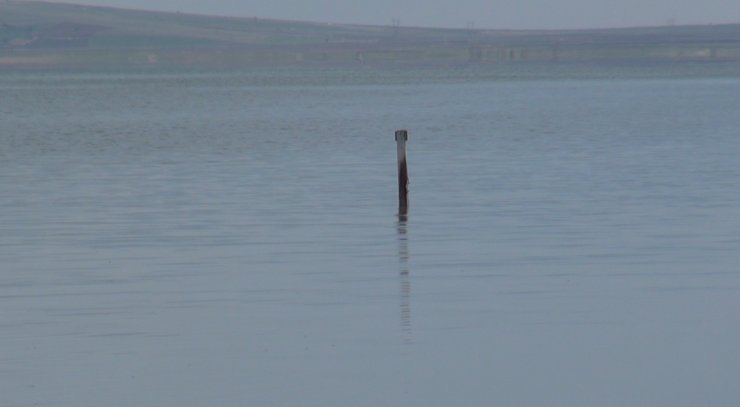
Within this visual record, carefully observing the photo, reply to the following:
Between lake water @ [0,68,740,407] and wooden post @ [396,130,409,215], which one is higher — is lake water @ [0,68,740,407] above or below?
below

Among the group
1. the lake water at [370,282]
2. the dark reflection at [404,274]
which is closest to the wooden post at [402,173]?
the lake water at [370,282]

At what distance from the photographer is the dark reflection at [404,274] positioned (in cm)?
1506

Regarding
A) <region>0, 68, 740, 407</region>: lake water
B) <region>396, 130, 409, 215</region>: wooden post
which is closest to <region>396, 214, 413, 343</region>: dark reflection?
<region>0, 68, 740, 407</region>: lake water

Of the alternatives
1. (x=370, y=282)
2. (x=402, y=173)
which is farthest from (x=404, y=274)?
(x=402, y=173)

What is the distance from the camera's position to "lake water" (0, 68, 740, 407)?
12.8m

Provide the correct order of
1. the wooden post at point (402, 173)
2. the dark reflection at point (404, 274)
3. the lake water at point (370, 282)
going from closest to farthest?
the lake water at point (370, 282)
the dark reflection at point (404, 274)
the wooden post at point (402, 173)

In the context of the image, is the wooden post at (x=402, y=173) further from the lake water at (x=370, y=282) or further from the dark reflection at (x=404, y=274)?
the dark reflection at (x=404, y=274)

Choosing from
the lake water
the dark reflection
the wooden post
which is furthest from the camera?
the wooden post

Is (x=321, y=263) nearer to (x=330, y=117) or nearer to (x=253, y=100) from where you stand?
(x=330, y=117)

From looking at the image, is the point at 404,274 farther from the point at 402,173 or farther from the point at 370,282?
the point at 402,173

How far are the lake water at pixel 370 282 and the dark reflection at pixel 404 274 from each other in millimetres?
48

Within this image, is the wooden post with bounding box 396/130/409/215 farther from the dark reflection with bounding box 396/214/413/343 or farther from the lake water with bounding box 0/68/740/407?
the dark reflection with bounding box 396/214/413/343

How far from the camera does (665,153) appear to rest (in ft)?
142

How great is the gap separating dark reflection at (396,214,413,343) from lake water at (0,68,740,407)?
5cm
